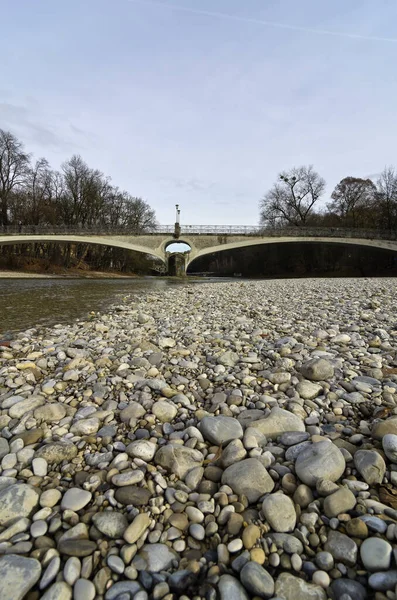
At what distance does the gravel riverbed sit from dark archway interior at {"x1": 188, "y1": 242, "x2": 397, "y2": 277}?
129 ft

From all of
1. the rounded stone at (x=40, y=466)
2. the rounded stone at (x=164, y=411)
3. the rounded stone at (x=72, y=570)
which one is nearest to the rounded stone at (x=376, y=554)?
the rounded stone at (x=72, y=570)

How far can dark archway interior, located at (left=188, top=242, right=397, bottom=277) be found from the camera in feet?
127

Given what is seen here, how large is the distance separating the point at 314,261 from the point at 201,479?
49.3 metres

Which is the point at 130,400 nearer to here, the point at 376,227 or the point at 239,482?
the point at 239,482

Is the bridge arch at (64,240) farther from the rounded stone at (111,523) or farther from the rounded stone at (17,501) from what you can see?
the rounded stone at (111,523)

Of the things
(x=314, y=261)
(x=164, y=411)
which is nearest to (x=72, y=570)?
(x=164, y=411)

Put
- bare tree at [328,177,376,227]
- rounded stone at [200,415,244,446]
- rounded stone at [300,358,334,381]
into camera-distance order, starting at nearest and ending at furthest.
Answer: rounded stone at [200,415,244,446], rounded stone at [300,358,334,381], bare tree at [328,177,376,227]

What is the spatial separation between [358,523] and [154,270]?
5104cm

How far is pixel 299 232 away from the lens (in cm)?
3625

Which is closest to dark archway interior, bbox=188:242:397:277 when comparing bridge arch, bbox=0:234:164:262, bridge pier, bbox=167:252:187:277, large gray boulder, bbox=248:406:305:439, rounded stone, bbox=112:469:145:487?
bridge pier, bbox=167:252:187:277

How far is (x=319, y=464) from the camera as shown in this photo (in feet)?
5.00

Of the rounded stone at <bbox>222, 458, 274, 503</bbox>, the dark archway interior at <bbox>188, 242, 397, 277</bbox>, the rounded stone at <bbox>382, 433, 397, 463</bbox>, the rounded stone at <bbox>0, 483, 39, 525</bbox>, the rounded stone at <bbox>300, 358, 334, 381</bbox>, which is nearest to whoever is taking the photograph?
the rounded stone at <bbox>0, 483, 39, 525</bbox>

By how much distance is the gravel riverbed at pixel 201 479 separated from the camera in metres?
1.06

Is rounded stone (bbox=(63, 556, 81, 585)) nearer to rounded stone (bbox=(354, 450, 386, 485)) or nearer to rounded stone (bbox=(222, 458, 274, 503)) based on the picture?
rounded stone (bbox=(222, 458, 274, 503))
